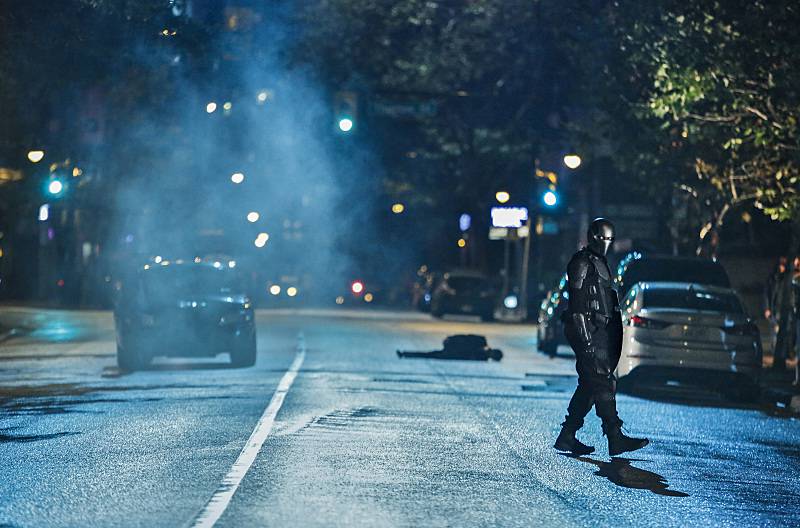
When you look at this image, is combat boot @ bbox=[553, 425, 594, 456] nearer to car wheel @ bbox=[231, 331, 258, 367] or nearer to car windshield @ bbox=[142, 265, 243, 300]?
car wheel @ bbox=[231, 331, 258, 367]

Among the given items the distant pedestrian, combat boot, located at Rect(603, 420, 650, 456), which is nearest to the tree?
→ the distant pedestrian

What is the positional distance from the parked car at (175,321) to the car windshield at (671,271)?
6.10 m

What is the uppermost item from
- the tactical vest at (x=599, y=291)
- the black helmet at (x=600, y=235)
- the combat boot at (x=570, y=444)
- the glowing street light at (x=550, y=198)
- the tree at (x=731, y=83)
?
the tree at (x=731, y=83)

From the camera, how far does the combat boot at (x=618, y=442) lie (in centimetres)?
1166

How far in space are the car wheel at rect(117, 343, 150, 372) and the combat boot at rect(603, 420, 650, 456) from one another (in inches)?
442

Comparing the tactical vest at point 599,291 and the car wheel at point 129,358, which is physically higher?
the tactical vest at point 599,291

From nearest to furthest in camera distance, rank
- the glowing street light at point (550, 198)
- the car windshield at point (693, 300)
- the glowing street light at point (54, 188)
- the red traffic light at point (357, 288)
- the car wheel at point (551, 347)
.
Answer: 1. the car windshield at point (693, 300)
2. the car wheel at point (551, 347)
3. the glowing street light at point (54, 188)
4. the glowing street light at point (550, 198)
5. the red traffic light at point (357, 288)

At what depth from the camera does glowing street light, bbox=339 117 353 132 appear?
32.3 meters

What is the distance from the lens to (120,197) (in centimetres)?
5256

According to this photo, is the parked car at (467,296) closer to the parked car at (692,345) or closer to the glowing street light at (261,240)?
the glowing street light at (261,240)

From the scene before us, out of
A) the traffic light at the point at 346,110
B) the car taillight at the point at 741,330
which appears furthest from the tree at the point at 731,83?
the traffic light at the point at 346,110

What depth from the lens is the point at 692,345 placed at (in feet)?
61.3

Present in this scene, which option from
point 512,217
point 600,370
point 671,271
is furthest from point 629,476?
point 512,217

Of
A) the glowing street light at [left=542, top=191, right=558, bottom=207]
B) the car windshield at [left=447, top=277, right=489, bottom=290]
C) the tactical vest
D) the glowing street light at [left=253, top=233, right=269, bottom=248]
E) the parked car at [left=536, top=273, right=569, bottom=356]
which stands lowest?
the parked car at [left=536, top=273, right=569, bottom=356]
